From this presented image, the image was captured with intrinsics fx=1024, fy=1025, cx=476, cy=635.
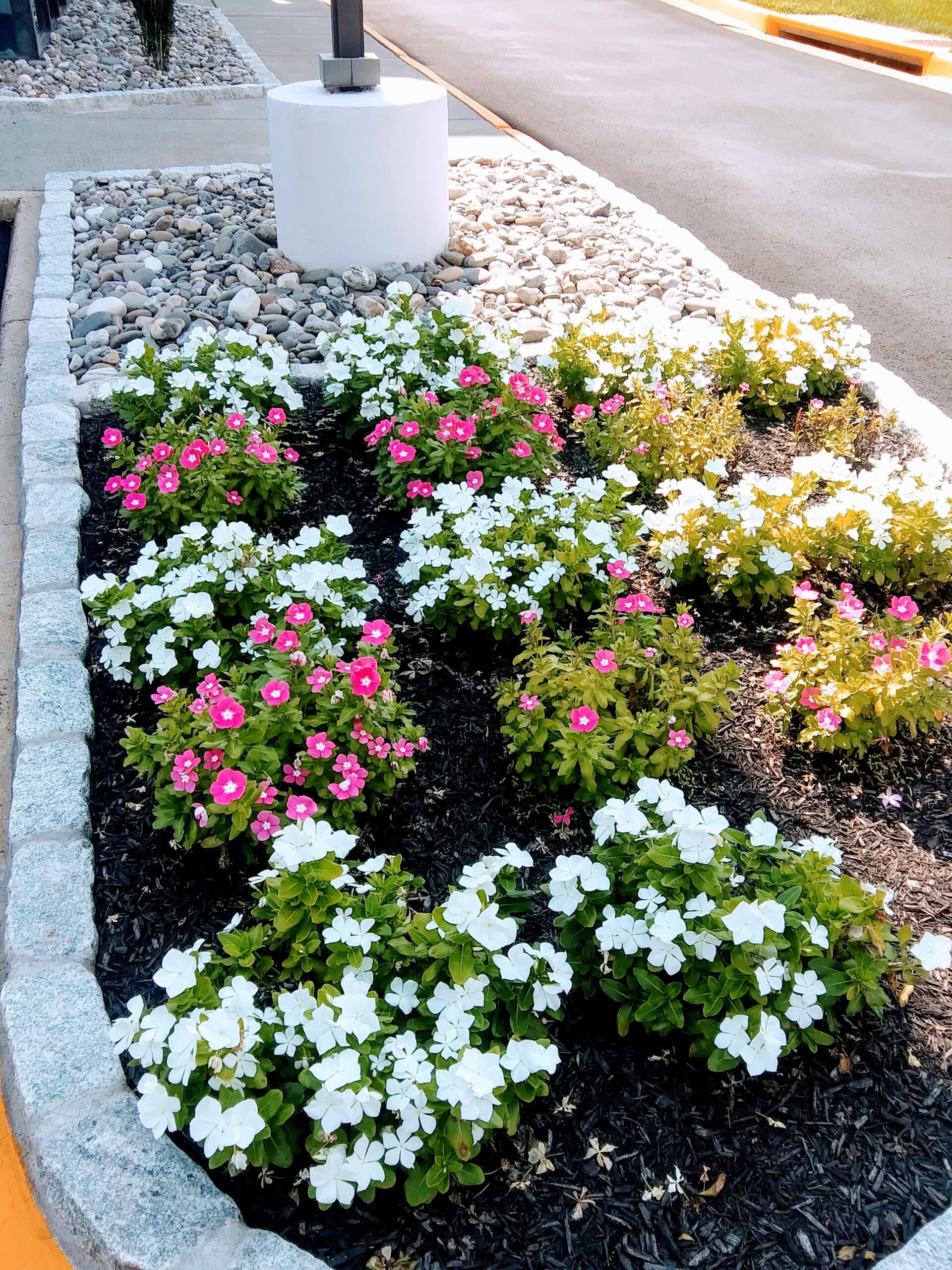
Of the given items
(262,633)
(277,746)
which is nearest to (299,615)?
(262,633)

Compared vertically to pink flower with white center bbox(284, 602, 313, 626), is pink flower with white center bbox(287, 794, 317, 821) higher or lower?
lower

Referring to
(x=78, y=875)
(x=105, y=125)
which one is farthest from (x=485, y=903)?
(x=105, y=125)

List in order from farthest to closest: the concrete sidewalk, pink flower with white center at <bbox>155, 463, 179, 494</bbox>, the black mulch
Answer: the concrete sidewalk
pink flower with white center at <bbox>155, 463, 179, 494</bbox>
the black mulch

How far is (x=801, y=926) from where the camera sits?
6.49ft

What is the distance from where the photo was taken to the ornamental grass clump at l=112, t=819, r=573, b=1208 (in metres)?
1.72

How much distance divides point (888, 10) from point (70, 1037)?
60.7 ft

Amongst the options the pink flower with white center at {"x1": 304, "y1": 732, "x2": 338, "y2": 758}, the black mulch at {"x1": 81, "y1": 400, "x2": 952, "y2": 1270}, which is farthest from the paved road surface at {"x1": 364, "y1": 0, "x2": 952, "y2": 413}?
the pink flower with white center at {"x1": 304, "y1": 732, "x2": 338, "y2": 758}

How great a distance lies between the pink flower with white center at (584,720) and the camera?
2479 mm

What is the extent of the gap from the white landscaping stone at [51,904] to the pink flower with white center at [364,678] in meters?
0.75

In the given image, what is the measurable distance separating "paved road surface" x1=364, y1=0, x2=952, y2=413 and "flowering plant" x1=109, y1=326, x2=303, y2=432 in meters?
3.15

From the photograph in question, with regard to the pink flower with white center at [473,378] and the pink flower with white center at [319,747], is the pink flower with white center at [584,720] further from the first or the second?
the pink flower with white center at [473,378]

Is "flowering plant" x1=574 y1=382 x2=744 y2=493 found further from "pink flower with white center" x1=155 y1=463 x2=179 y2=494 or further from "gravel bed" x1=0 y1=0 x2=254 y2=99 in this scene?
"gravel bed" x1=0 y1=0 x2=254 y2=99

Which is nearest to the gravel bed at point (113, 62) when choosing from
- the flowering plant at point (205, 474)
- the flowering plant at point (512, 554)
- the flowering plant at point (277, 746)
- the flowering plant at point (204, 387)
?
the flowering plant at point (204, 387)

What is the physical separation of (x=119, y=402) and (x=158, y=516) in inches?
29.8
